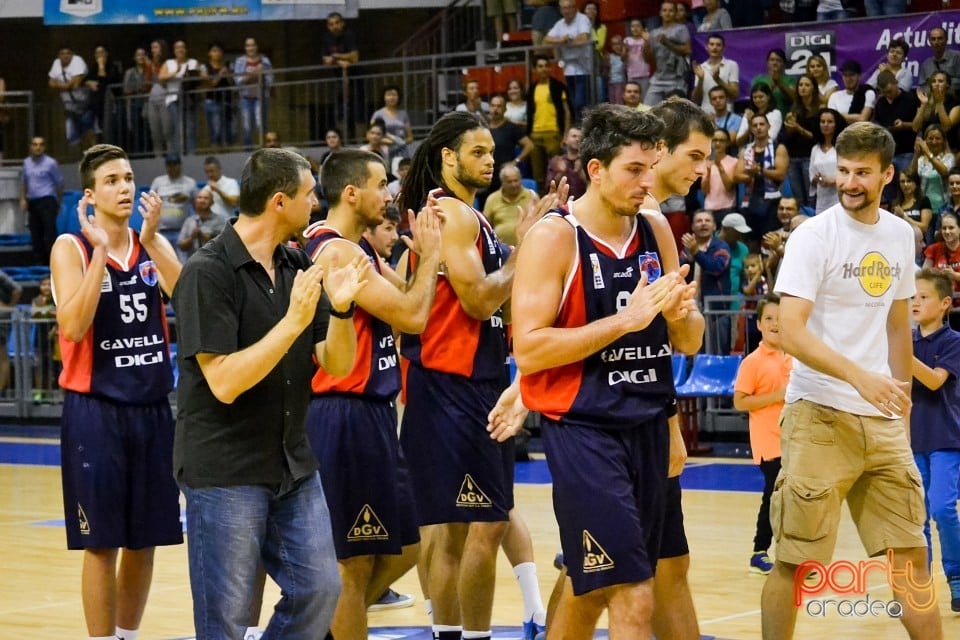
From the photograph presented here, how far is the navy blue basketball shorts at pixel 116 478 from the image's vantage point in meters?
6.49

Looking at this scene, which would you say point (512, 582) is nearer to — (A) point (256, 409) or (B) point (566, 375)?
(B) point (566, 375)

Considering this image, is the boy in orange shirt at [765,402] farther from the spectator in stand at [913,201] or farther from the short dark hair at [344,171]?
the spectator in stand at [913,201]

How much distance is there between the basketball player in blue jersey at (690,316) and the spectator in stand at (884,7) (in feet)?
38.8

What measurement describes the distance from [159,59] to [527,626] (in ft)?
58.6

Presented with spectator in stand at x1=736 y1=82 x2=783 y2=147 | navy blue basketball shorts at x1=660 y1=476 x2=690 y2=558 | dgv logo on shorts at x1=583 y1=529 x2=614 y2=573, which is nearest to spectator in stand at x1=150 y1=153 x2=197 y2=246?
spectator in stand at x1=736 y1=82 x2=783 y2=147

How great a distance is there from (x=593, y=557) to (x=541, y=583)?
4008 mm

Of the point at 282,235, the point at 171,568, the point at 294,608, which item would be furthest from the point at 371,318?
the point at 171,568

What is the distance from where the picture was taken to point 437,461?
21.8ft

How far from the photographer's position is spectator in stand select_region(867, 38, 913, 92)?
1590cm

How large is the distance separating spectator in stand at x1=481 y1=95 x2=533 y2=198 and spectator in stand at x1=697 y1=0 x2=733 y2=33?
244 centimetres

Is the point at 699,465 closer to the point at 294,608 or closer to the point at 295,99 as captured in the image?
the point at 294,608

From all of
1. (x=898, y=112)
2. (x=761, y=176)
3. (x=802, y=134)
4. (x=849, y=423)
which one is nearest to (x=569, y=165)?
(x=761, y=176)

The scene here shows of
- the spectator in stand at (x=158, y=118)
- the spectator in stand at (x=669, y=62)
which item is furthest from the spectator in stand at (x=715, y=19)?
the spectator in stand at (x=158, y=118)

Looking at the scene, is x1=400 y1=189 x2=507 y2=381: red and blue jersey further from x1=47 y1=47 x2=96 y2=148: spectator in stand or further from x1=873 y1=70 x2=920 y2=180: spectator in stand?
x1=47 y1=47 x2=96 y2=148: spectator in stand
